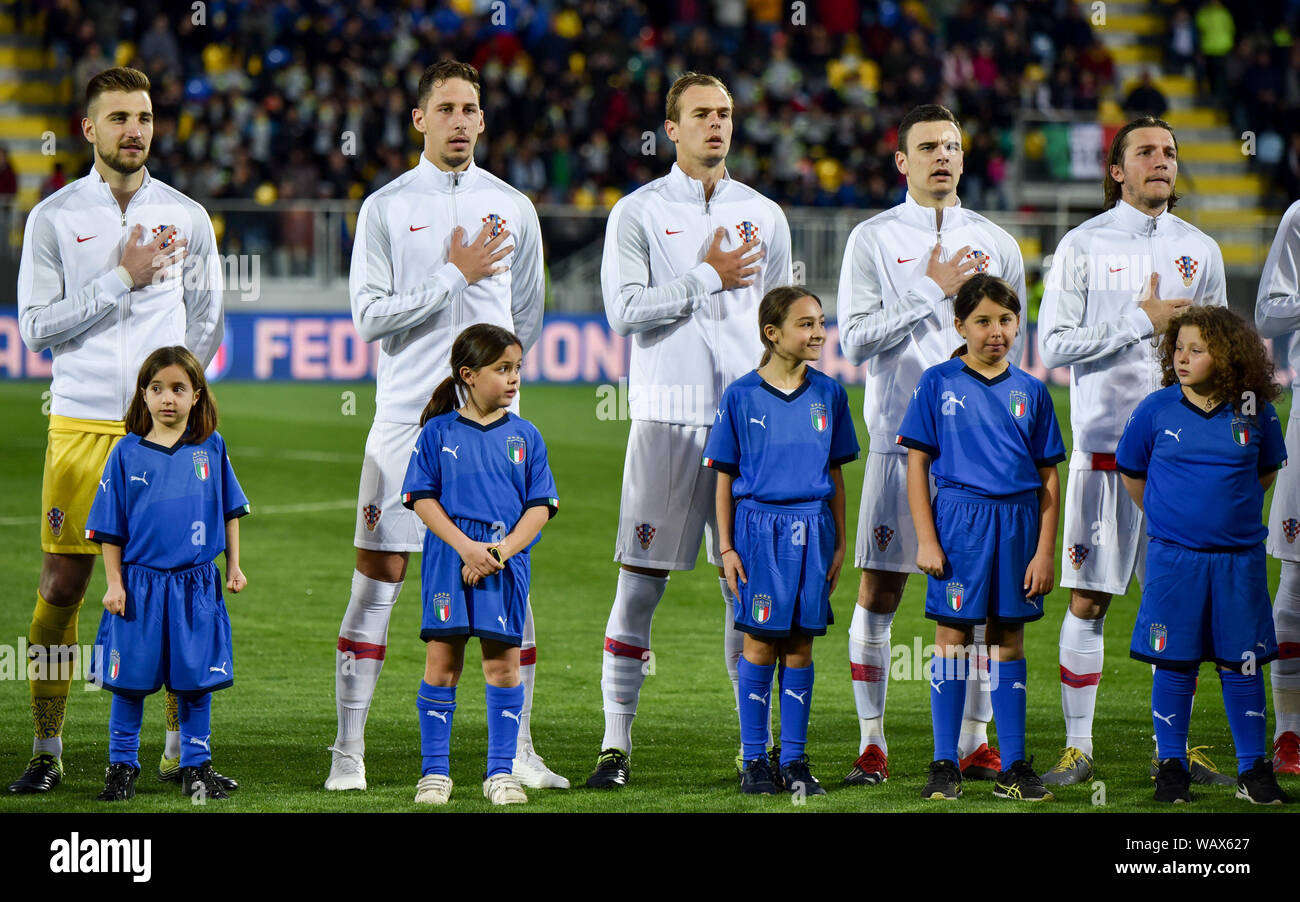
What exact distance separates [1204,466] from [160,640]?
132 inches

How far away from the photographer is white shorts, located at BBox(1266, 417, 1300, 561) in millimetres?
5980

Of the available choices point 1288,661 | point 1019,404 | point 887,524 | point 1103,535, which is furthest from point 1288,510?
point 887,524

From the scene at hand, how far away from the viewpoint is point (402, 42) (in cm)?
2319

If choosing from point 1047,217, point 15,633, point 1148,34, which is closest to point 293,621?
point 15,633

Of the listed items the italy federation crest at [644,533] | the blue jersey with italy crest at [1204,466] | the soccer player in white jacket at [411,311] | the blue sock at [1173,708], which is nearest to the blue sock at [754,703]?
the italy federation crest at [644,533]

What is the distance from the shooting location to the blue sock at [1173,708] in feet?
17.9

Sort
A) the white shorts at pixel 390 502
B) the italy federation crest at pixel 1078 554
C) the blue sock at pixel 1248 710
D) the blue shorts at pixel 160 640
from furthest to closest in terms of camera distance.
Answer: the italy federation crest at pixel 1078 554 → the white shorts at pixel 390 502 → the blue sock at pixel 1248 710 → the blue shorts at pixel 160 640

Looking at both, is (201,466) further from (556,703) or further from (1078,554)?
(1078,554)

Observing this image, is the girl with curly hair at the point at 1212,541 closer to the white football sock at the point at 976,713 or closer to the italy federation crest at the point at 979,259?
the white football sock at the point at 976,713

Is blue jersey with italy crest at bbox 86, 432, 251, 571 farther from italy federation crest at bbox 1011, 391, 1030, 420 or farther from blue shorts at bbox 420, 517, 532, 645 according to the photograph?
italy federation crest at bbox 1011, 391, 1030, 420

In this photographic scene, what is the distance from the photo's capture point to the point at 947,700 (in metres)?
5.46

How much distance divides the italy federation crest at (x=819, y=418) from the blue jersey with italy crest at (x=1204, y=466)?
101 centimetres

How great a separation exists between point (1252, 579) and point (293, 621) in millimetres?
5369

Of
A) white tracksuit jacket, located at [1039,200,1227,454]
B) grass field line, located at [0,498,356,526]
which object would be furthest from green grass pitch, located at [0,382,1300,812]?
white tracksuit jacket, located at [1039,200,1227,454]
